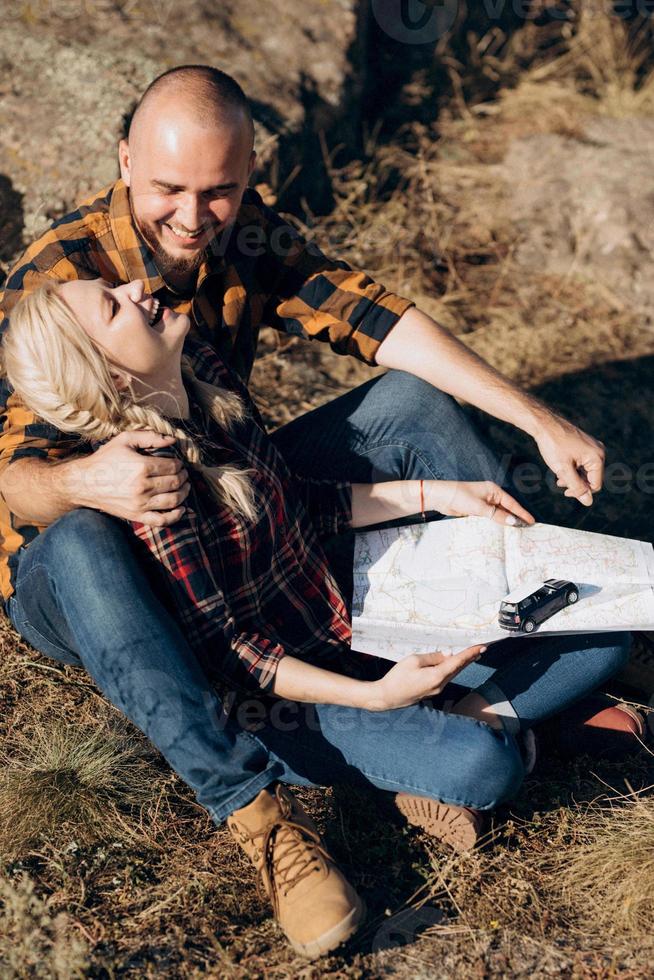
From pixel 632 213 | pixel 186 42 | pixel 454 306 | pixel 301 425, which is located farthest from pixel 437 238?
pixel 301 425

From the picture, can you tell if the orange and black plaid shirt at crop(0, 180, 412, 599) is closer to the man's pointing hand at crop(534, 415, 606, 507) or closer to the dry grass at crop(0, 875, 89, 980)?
the man's pointing hand at crop(534, 415, 606, 507)

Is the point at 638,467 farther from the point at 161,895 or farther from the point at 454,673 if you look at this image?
the point at 161,895

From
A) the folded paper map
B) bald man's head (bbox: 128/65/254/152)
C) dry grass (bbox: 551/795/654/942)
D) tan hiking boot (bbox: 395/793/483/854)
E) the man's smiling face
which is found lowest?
dry grass (bbox: 551/795/654/942)

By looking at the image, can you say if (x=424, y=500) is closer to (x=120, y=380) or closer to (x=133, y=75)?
(x=120, y=380)

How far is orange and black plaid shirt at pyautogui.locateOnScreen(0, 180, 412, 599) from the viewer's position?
278cm

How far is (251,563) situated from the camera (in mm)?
2607

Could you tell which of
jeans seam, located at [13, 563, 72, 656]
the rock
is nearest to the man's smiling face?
jeans seam, located at [13, 563, 72, 656]

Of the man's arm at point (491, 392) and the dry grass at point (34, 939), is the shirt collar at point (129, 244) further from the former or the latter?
the dry grass at point (34, 939)

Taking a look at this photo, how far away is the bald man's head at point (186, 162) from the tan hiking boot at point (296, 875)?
5.32ft

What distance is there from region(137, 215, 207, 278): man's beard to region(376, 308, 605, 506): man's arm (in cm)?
68

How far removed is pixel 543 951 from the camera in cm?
240

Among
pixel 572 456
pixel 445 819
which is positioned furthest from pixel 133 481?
pixel 572 456

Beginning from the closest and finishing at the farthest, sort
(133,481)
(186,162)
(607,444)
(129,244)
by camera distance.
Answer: (133,481)
(186,162)
(129,244)
(607,444)

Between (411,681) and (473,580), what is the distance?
45 cm
